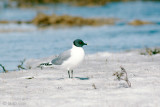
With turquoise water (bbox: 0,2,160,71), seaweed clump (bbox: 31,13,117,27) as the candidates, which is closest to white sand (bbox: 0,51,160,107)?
turquoise water (bbox: 0,2,160,71)

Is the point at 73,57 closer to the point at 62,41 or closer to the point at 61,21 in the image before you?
the point at 62,41

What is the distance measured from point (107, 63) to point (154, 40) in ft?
28.7

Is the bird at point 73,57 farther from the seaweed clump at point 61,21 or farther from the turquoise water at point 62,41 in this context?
the seaweed clump at point 61,21

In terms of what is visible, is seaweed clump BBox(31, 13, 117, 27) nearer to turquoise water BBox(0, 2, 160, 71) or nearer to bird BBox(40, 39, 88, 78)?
turquoise water BBox(0, 2, 160, 71)

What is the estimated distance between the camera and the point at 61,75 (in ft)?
27.0

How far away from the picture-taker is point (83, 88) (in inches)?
262

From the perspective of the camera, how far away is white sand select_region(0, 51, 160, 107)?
562cm

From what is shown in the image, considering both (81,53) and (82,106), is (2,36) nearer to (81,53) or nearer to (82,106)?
(81,53)

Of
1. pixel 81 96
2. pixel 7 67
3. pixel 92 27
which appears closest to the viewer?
pixel 81 96

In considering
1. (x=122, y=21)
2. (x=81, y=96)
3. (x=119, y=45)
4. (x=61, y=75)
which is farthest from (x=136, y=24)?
(x=81, y=96)

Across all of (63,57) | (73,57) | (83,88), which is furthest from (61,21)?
(83,88)

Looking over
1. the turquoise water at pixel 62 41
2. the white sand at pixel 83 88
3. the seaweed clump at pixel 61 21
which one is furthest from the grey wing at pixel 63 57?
the seaweed clump at pixel 61 21

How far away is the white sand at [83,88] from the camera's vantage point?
5617 millimetres

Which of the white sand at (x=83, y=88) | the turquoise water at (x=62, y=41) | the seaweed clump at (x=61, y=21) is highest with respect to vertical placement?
the seaweed clump at (x=61, y=21)
